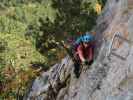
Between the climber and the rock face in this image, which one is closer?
the rock face

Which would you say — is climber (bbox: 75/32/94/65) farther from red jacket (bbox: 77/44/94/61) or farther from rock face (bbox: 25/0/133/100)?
rock face (bbox: 25/0/133/100)

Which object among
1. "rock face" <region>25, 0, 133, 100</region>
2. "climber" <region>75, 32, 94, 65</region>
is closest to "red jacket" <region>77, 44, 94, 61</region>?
"climber" <region>75, 32, 94, 65</region>

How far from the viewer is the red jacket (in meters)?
13.3

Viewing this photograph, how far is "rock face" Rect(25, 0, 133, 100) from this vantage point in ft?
36.5

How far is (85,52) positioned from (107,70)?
1605 mm

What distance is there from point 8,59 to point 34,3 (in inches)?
2204

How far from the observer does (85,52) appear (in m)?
13.2

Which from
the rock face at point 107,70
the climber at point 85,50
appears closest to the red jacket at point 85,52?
the climber at point 85,50

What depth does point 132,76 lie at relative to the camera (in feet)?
35.6

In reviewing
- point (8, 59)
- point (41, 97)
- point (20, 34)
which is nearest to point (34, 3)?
point (20, 34)

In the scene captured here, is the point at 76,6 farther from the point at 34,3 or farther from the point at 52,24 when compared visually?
the point at 34,3

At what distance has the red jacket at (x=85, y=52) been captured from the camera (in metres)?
13.3

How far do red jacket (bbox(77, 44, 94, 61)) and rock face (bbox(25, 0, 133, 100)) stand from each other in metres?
0.27

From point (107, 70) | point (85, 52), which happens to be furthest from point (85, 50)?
point (107, 70)
